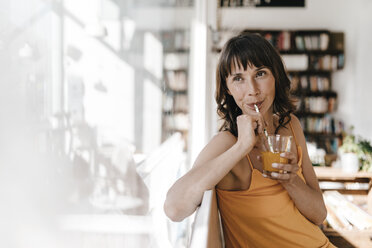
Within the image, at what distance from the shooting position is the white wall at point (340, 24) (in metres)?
6.42

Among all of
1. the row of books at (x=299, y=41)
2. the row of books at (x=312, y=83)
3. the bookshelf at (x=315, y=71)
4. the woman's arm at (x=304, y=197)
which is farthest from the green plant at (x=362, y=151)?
the row of books at (x=299, y=41)

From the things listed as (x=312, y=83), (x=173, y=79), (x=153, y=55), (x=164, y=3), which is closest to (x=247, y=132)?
(x=153, y=55)

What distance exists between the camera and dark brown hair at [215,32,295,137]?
4.26 ft

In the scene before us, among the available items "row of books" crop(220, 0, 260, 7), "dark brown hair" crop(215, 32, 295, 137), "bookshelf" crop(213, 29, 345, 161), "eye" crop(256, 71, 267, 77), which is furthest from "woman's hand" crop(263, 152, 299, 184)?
"bookshelf" crop(213, 29, 345, 161)

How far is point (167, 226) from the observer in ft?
5.62

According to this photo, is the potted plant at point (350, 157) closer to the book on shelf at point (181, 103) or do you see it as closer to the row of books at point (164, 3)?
the book on shelf at point (181, 103)

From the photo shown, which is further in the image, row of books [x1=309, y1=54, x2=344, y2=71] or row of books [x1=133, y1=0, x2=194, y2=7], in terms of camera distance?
row of books [x1=309, y1=54, x2=344, y2=71]

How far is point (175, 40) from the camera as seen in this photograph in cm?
231

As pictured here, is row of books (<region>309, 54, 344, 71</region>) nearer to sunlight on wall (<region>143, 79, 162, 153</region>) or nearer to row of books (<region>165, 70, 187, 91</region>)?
row of books (<region>165, 70, 187, 91</region>)

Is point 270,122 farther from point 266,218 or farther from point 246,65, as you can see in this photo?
point 266,218

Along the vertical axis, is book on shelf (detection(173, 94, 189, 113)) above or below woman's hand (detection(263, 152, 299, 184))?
above

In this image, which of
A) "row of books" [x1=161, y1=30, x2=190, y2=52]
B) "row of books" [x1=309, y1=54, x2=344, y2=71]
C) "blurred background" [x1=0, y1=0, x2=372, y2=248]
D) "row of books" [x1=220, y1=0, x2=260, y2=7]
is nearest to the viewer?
"blurred background" [x1=0, y1=0, x2=372, y2=248]

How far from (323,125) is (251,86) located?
566 cm

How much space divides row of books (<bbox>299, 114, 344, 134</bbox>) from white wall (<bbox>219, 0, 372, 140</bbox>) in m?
0.22
